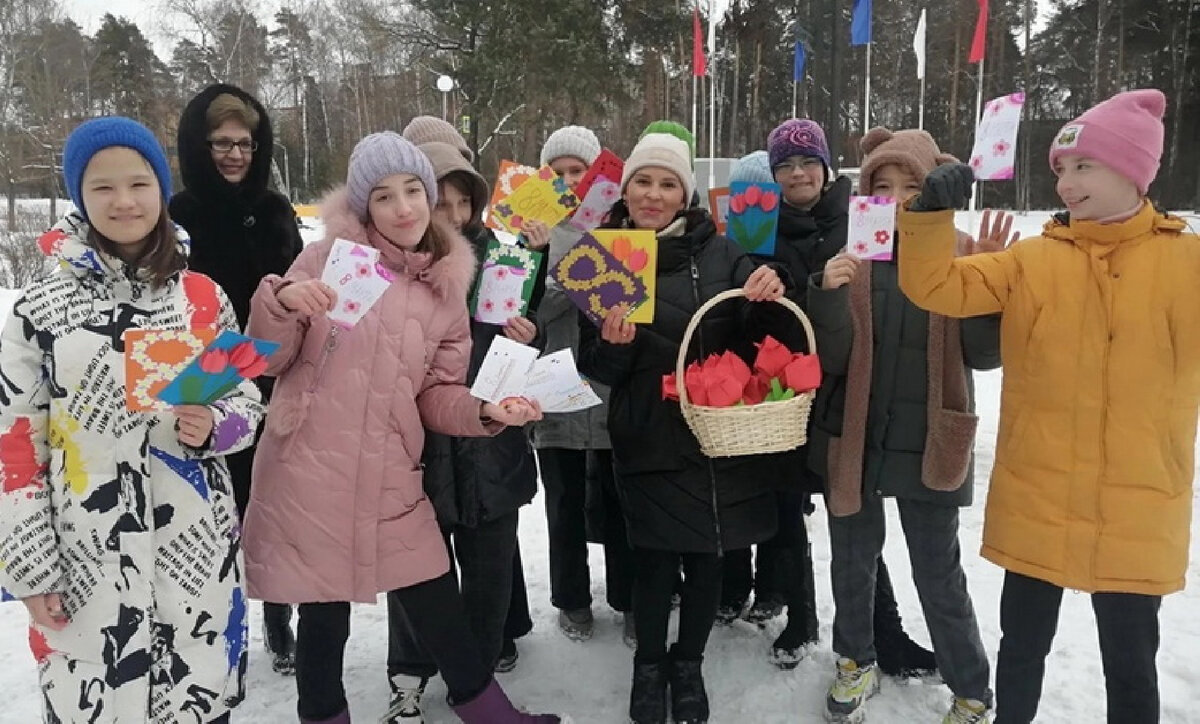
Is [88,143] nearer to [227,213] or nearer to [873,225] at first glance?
[227,213]

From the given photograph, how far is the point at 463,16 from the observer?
2038cm

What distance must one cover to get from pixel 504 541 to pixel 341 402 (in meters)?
0.90

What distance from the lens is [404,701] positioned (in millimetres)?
2818

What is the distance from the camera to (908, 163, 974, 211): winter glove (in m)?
2.10

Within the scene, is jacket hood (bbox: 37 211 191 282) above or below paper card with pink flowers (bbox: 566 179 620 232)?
below

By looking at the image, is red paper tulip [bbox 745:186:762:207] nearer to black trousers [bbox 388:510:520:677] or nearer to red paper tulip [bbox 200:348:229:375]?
black trousers [bbox 388:510:520:677]

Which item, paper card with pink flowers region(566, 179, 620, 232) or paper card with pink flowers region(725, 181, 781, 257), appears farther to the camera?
paper card with pink flowers region(566, 179, 620, 232)

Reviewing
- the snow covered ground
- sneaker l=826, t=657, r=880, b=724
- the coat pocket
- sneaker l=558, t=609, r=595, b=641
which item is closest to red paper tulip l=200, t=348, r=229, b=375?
the snow covered ground

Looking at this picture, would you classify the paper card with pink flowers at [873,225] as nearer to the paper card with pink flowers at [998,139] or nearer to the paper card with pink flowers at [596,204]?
the paper card with pink flowers at [998,139]

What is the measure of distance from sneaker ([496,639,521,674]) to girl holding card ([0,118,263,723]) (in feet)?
4.41

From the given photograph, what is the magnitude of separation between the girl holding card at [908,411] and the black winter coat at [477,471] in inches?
41.1

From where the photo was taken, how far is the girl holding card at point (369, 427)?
2299 millimetres

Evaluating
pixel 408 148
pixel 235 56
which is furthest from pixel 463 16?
pixel 408 148

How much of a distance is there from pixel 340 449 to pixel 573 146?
1.99 meters
